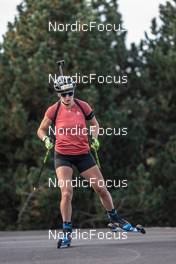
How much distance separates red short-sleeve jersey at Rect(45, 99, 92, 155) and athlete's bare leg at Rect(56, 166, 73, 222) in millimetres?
208

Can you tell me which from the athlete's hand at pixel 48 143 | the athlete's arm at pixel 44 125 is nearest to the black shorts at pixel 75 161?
Answer: the athlete's hand at pixel 48 143

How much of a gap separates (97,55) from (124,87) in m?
3.44

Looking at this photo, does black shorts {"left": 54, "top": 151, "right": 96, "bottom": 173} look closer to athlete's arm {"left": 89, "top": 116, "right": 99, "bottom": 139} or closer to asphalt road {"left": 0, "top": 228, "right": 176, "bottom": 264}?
athlete's arm {"left": 89, "top": 116, "right": 99, "bottom": 139}

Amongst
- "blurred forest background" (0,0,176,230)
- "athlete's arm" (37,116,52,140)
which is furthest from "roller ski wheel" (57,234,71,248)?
"blurred forest background" (0,0,176,230)

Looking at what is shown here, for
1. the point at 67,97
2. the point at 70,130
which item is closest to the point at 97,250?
the point at 70,130

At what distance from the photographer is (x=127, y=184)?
78.4ft

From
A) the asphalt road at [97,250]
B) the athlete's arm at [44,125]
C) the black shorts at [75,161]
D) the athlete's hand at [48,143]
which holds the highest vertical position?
the athlete's arm at [44,125]

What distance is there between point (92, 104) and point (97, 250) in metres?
15.3

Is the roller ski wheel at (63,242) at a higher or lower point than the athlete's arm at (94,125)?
lower

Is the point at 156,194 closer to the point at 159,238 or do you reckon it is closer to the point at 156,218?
the point at 156,218

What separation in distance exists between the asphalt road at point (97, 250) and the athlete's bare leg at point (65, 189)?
0.44m

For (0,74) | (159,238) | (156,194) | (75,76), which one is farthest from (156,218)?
(159,238)

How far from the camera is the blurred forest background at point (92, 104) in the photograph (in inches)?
920

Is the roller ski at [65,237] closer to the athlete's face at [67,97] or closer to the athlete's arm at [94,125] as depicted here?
the athlete's arm at [94,125]
